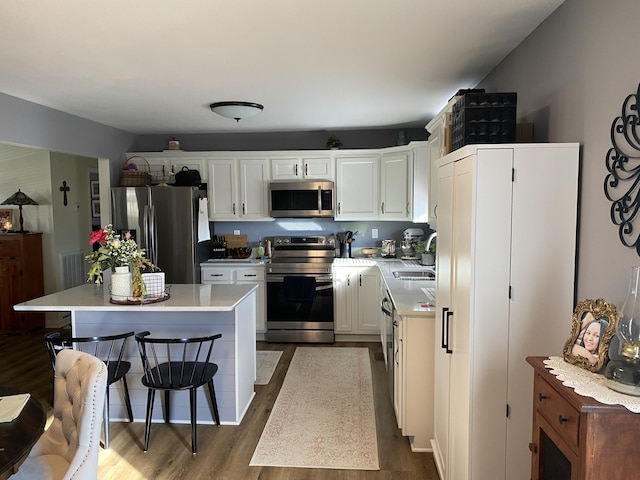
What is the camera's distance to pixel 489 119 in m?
2.08

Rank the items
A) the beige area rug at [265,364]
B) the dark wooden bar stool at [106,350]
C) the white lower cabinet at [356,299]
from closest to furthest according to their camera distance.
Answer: the dark wooden bar stool at [106,350], the beige area rug at [265,364], the white lower cabinet at [356,299]

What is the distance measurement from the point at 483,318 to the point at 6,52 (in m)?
3.05

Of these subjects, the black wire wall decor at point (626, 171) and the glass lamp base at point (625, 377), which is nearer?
the glass lamp base at point (625, 377)

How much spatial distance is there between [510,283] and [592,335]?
432 mm

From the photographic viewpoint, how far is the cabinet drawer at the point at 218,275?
5062 mm

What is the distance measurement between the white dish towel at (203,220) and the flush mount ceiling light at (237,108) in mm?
1322

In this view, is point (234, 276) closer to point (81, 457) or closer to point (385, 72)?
point (385, 72)

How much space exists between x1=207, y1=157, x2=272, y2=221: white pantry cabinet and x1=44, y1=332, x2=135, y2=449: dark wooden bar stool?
2.39m

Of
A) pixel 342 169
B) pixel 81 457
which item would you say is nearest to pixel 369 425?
pixel 81 457

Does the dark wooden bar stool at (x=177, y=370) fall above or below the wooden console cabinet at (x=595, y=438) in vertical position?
below

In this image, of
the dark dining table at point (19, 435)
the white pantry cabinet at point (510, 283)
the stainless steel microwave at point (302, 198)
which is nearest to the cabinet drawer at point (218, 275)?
the stainless steel microwave at point (302, 198)

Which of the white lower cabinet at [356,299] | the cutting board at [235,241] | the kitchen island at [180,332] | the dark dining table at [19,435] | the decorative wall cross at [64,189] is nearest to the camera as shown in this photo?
the dark dining table at [19,435]

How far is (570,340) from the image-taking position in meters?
1.57

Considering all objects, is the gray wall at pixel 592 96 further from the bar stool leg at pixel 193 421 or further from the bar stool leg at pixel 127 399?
the bar stool leg at pixel 127 399
